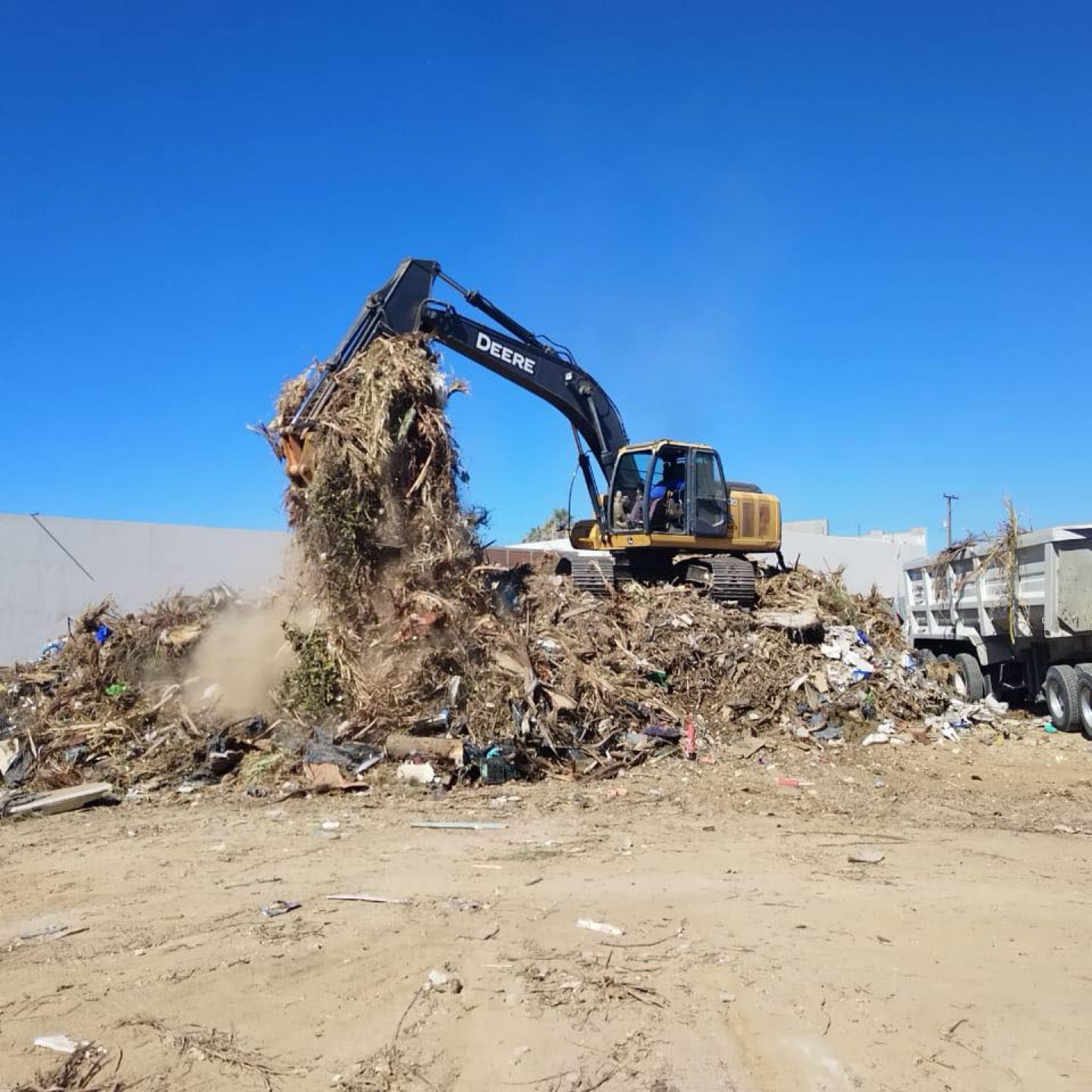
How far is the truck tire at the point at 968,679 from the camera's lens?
1289cm

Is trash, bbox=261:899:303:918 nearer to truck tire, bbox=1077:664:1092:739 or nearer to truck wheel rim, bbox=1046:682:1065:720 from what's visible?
truck tire, bbox=1077:664:1092:739

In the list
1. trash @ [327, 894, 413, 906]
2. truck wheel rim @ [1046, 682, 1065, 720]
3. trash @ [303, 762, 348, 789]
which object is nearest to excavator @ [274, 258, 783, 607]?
truck wheel rim @ [1046, 682, 1065, 720]

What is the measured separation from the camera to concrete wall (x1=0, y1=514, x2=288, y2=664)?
17.9 metres

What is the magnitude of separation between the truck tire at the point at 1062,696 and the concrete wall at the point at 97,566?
13.0 meters

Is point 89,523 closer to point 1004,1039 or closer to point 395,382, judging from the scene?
point 395,382

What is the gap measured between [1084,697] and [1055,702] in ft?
1.77

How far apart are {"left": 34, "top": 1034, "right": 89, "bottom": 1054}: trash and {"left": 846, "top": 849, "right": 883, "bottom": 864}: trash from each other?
14.7ft

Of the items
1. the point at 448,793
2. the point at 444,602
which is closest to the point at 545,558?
the point at 444,602

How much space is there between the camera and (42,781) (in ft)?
27.9

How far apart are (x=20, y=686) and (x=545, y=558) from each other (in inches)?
308

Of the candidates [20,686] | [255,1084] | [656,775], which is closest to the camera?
[255,1084]

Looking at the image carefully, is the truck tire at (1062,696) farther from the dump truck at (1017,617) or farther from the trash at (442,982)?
the trash at (442,982)

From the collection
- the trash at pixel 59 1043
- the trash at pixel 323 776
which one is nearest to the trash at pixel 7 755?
the trash at pixel 323 776

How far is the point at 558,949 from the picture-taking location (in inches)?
167
